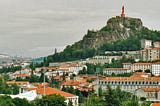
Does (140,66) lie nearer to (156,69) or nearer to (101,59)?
(156,69)

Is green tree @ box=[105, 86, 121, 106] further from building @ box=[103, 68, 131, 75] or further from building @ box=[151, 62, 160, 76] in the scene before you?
building @ box=[103, 68, 131, 75]

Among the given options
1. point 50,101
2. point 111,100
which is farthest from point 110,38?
point 50,101

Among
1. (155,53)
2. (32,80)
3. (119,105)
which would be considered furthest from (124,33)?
(119,105)

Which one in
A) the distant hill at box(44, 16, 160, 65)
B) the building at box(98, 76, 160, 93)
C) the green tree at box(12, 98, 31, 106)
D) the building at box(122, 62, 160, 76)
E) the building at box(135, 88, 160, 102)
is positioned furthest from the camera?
the distant hill at box(44, 16, 160, 65)

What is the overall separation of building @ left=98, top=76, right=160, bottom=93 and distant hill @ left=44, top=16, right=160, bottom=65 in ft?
106

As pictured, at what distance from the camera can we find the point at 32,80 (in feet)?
218

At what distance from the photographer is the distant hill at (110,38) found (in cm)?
8984

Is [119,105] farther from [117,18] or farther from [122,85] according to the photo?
[117,18]

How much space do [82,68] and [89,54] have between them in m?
12.5

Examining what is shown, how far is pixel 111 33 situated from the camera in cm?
10125

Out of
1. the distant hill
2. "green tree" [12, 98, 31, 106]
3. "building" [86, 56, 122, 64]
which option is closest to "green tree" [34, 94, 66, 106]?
"green tree" [12, 98, 31, 106]

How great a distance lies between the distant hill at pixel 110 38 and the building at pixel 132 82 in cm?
3226

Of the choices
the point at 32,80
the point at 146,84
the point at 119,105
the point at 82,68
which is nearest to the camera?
the point at 119,105

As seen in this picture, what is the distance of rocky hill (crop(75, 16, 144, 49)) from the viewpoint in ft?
328
